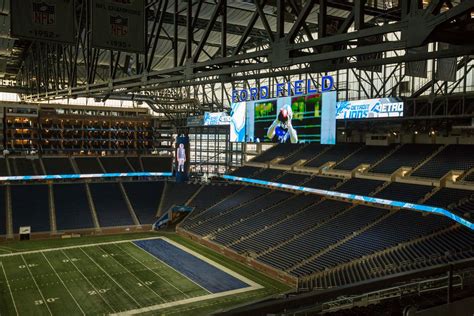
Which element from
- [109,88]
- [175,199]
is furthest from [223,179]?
[109,88]

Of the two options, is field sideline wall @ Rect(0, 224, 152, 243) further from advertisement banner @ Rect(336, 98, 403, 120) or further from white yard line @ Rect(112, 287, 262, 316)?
advertisement banner @ Rect(336, 98, 403, 120)

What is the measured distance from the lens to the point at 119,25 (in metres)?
11.7

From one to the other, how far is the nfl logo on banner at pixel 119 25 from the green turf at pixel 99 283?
13.6m

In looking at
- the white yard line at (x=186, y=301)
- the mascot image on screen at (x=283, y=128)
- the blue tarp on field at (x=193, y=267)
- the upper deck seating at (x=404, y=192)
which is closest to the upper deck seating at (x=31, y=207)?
the blue tarp on field at (x=193, y=267)

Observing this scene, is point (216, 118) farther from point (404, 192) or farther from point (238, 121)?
point (404, 192)

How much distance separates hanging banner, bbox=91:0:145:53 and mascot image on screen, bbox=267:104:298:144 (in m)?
20.8

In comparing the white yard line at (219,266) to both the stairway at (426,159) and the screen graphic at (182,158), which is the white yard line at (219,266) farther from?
the stairway at (426,159)

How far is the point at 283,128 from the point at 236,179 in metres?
15.3

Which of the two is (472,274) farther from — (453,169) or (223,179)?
(223,179)

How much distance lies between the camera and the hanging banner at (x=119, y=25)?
36.9 ft

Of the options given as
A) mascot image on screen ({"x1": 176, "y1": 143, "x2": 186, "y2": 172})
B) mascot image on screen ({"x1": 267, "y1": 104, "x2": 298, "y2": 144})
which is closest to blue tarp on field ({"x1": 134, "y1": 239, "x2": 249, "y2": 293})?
mascot image on screen ({"x1": 267, "y1": 104, "x2": 298, "y2": 144})

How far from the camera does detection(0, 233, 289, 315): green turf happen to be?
2339 cm

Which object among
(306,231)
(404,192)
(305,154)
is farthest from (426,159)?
(305,154)

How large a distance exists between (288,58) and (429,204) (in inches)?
940
